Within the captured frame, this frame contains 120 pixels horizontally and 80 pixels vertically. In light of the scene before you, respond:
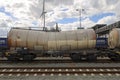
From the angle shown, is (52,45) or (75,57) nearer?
(75,57)

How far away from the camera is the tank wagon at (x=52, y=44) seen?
2262 cm

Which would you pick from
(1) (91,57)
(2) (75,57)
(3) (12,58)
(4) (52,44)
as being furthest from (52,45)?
(3) (12,58)

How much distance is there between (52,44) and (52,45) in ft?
0.34

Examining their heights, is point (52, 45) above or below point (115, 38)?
below

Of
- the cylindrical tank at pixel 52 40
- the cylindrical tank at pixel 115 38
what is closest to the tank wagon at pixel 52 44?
the cylindrical tank at pixel 52 40

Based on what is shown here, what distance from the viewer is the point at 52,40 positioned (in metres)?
22.8

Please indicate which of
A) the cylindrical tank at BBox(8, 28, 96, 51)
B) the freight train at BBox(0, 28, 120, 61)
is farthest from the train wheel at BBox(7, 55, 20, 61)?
the cylindrical tank at BBox(8, 28, 96, 51)

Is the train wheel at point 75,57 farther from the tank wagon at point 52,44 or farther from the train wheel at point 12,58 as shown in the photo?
the train wheel at point 12,58

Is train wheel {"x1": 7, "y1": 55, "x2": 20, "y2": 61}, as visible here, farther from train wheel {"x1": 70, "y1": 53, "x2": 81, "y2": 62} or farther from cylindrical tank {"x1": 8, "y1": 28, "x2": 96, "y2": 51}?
train wheel {"x1": 70, "y1": 53, "x2": 81, "y2": 62}

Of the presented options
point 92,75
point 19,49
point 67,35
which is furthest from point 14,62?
point 92,75

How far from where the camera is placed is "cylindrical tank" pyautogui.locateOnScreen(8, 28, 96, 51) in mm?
22766

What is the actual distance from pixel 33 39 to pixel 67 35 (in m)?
3.53

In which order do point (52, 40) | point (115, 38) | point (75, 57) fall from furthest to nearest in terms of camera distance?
point (115, 38)
point (52, 40)
point (75, 57)

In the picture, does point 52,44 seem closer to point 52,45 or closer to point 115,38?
point 52,45
